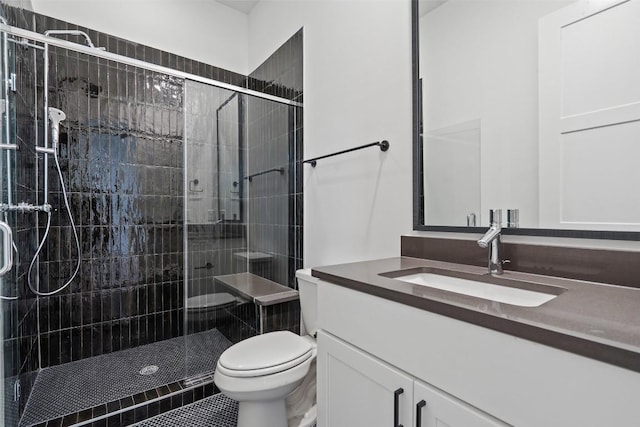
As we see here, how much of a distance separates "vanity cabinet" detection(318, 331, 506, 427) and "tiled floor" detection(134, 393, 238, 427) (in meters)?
0.85

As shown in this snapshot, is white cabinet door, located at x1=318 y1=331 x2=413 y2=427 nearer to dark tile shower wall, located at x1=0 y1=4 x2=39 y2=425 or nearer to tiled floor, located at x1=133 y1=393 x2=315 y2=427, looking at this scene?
tiled floor, located at x1=133 y1=393 x2=315 y2=427

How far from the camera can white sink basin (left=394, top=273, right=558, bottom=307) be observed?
88 cm

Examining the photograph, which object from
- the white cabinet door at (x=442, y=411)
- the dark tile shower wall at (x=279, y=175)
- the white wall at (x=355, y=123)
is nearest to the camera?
the white cabinet door at (x=442, y=411)

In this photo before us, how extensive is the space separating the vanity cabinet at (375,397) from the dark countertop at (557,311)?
193 millimetres

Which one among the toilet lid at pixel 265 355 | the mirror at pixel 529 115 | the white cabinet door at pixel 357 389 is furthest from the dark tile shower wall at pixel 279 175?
the white cabinet door at pixel 357 389

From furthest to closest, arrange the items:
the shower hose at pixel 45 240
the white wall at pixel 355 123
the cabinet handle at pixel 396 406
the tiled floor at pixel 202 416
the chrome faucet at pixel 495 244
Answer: the shower hose at pixel 45 240 → the tiled floor at pixel 202 416 → the white wall at pixel 355 123 → the chrome faucet at pixel 495 244 → the cabinet handle at pixel 396 406

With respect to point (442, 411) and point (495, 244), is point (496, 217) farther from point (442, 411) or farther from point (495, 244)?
point (442, 411)

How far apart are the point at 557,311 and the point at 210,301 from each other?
199 centimetres

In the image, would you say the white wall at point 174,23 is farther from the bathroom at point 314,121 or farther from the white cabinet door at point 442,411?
the white cabinet door at point 442,411

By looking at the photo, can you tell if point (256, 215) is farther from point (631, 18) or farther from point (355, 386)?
point (631, 18)

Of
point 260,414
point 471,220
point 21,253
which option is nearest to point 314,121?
point 471,220

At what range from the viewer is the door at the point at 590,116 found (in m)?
0.85

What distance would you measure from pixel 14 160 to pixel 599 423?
2.17 m

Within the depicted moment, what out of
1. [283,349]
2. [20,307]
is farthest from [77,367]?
[283,349]
